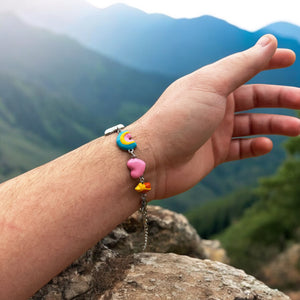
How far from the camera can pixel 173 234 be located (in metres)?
2.47

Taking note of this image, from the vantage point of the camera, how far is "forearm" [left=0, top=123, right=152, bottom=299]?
155cm

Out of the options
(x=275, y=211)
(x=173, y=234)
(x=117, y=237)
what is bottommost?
(x=275, y=211)

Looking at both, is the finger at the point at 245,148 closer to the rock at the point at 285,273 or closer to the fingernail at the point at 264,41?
the fingernail at the point at 264,41

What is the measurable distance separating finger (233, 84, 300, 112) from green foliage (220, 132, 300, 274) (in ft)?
43.7

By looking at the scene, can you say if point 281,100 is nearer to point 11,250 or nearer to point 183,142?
point 183,142

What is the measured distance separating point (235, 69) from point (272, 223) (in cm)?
2343

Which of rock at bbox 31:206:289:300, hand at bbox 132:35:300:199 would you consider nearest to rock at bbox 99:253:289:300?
rock at bbox 31:206:289:300

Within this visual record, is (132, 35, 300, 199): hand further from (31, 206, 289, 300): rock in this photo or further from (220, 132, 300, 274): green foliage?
(220, 132, 300, 274): green foliage

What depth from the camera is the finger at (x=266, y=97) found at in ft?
8.57

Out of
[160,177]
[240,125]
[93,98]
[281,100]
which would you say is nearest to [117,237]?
[160,177]

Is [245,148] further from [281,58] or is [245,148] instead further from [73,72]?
[73,72]

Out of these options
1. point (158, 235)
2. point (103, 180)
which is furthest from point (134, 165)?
point (158, 235)

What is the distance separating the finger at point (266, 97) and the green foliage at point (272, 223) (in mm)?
13317

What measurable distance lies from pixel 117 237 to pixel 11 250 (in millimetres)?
724
